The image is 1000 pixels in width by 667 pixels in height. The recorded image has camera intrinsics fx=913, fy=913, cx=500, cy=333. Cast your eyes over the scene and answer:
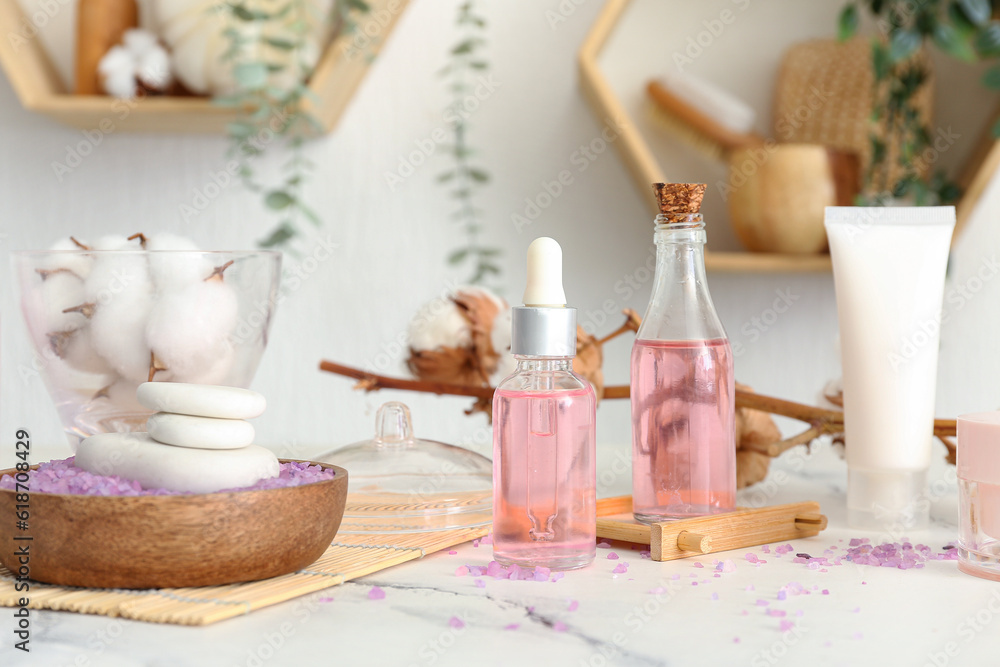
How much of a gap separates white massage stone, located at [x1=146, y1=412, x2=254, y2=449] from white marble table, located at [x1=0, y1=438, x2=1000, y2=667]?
0.07 meters

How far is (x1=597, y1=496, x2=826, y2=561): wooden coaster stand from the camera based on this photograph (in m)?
0.42

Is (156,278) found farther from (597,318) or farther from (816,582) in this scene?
(597,318)

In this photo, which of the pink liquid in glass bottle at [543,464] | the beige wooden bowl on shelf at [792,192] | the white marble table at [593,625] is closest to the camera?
the white marble table at [593,625]

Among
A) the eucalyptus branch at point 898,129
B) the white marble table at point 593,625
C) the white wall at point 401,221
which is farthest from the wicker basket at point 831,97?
the white marble table at point 593,625

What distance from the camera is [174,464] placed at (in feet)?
1.12

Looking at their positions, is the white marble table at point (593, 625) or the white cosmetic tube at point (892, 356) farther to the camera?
the white cosmetic tube at point (892, 356)

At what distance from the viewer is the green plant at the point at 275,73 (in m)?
0.80

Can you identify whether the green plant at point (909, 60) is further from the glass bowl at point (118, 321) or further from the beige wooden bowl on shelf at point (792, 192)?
the glass bowl at point (118, 321)

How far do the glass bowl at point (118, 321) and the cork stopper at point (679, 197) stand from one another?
0.72 ft

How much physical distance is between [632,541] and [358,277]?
A: 1.95 ft

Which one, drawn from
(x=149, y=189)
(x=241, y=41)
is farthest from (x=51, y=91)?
(x=241, y=41)

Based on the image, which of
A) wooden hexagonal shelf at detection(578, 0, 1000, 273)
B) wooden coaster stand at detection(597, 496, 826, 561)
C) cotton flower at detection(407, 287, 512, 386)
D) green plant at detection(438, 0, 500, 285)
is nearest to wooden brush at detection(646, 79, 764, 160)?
wooden hexagonal shelf at detection(578, 0, 1000, 273)

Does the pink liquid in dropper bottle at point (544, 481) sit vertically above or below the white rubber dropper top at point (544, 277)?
below

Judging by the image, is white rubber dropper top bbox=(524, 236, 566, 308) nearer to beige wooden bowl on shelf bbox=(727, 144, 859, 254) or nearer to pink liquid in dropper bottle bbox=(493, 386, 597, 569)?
pink liquid in dropper bottle bbox=(493, 386, 597, 569)
